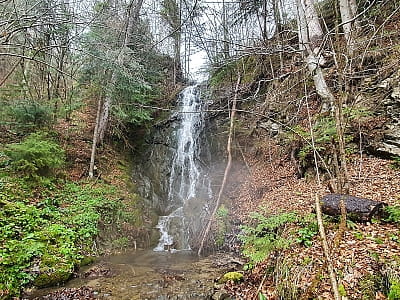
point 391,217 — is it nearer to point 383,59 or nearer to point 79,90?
point 383,59

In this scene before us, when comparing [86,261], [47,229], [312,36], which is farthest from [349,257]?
[312,36]

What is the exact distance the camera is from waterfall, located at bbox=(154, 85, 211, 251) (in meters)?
9.65

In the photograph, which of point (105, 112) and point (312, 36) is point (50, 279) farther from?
point (312, 36)

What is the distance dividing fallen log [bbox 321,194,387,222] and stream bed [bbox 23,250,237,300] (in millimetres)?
2666

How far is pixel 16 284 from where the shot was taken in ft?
15.0

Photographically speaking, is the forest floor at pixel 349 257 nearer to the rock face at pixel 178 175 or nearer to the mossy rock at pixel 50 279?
the mossy rock at pixel 50 279

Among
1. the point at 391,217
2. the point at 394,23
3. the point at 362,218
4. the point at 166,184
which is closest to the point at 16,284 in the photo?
the point at 362,218

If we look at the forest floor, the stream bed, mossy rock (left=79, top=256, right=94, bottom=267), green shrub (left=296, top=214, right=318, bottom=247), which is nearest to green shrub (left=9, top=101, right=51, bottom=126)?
mossy rock (left=79, top=256, right=94, bottom=267)

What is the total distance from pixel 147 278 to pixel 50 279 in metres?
1.91

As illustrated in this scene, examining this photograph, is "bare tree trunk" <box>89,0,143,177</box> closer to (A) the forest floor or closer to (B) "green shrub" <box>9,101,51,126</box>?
(B) "green shrub" <box>9,101,51,126</box>

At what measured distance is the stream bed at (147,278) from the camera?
5.11 metres

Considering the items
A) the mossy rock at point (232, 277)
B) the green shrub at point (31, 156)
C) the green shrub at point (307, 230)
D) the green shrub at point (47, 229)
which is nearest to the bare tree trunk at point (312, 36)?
the green shrub at point (307, 230)

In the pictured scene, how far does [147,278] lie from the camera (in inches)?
236

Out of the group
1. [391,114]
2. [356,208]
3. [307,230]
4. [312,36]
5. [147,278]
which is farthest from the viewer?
[312,36]
